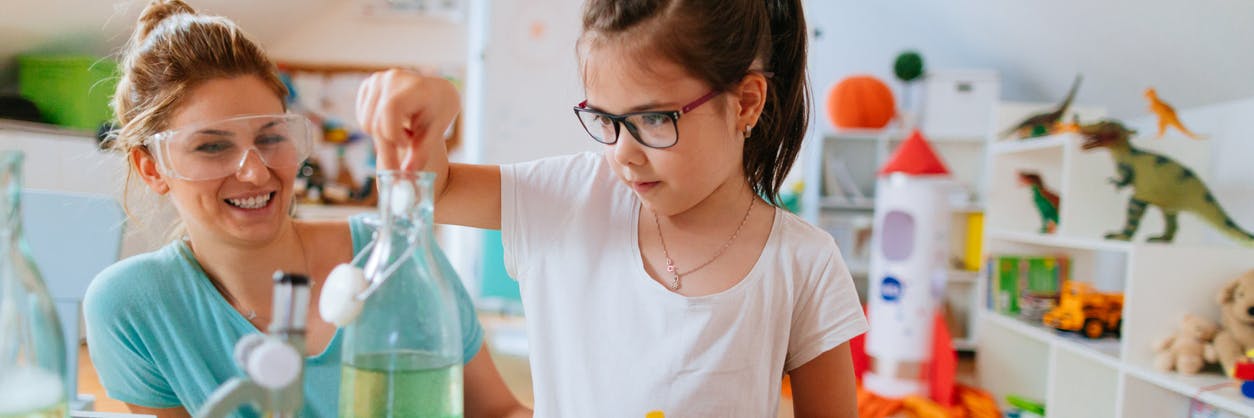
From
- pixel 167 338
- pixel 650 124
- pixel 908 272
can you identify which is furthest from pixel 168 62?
pixel 908 272

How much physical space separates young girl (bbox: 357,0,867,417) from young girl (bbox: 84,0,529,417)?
264 mm

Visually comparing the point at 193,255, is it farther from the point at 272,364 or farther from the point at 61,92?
the point at 61,92

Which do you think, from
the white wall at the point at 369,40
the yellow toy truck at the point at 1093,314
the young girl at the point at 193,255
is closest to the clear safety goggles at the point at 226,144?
the young girl at the point at 193,255

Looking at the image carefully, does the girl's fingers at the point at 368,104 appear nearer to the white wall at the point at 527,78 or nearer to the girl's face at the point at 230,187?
the girl's face at the point at 230,187

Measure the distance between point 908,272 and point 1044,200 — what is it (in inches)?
22.1

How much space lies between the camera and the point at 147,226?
1.17 m

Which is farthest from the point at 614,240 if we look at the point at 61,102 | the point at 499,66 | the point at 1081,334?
the point at 61,102

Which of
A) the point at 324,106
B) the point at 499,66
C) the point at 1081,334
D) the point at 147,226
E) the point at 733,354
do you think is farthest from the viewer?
the point at 324,106

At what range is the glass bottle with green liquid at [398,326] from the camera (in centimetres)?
49

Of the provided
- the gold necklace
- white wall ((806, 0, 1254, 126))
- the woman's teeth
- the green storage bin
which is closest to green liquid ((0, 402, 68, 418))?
the woman's teeth

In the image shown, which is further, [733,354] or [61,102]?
[61,102]

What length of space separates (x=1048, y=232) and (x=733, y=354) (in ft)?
8.78

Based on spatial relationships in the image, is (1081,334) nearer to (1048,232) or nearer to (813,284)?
(1048,232)

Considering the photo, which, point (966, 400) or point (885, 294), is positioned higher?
point (885, 294)
